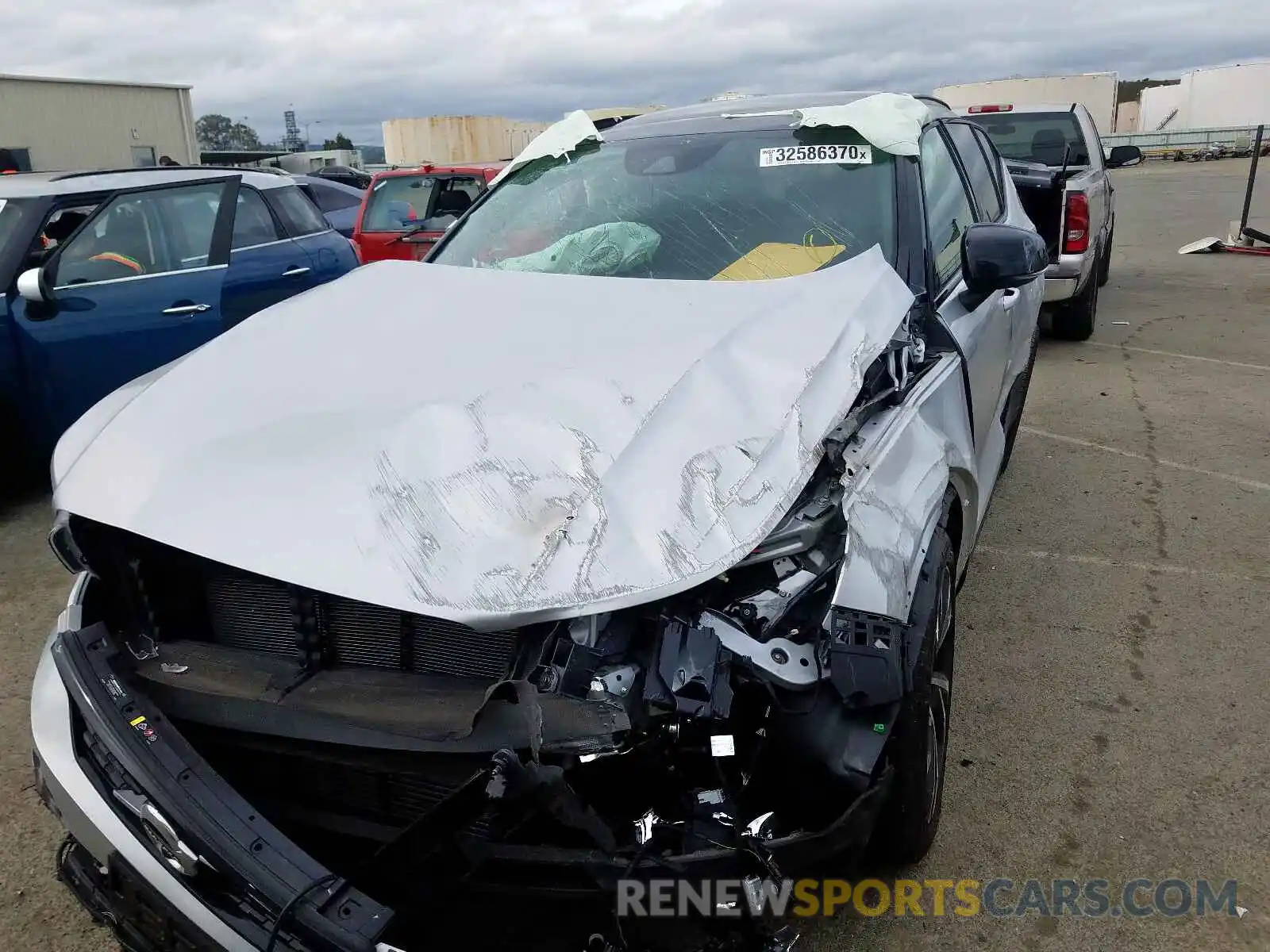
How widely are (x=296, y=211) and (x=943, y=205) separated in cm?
458

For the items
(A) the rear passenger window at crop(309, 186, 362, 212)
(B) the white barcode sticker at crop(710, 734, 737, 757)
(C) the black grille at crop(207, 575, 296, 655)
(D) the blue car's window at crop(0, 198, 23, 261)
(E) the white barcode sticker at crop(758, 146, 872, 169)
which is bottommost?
(B) the white barcode sticker at crop(710, 734, 737, 757)

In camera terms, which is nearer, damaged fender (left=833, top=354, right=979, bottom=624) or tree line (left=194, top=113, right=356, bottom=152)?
damaged fender (left=833, top=354, right=979, bottom=624)

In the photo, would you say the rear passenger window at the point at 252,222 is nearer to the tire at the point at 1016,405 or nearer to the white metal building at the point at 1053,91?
the tire at the point at 1016,405

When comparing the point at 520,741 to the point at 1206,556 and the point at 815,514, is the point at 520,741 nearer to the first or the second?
the point at 815,514

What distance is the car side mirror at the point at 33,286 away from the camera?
4570 mm

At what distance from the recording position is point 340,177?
62.8 ft

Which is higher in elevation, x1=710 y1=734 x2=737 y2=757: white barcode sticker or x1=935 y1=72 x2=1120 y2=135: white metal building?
x1=935 y1=72 x2=1120 y2=135: white metal building

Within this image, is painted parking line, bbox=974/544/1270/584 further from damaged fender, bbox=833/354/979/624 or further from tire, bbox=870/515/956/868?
tire, bbox=870/515/956/868

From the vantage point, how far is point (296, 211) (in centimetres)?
650

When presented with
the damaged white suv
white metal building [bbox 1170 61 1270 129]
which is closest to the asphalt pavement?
the damaged white suv

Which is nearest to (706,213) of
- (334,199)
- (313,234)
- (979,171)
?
(979,171)

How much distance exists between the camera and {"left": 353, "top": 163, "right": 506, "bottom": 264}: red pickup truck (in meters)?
8.45

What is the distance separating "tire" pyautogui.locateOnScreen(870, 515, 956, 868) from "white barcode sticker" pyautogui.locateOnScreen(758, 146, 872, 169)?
1.30m

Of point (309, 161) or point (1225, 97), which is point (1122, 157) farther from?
point (1225, 97)
